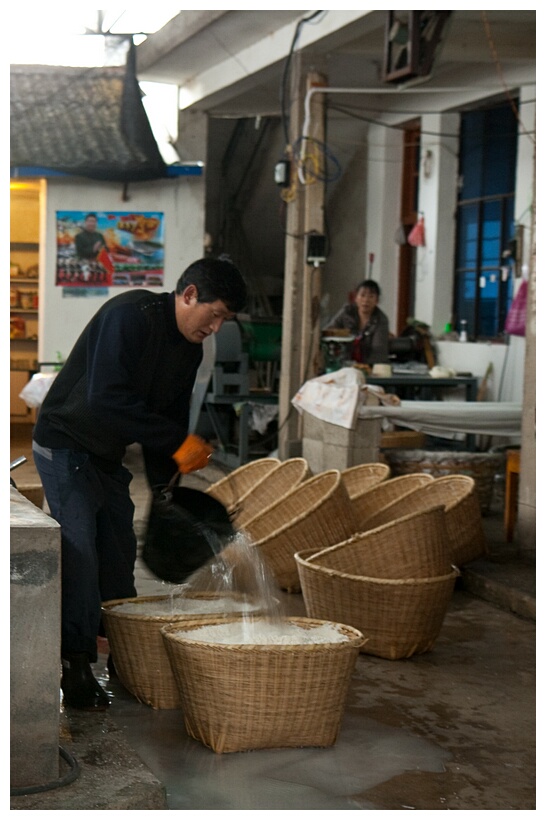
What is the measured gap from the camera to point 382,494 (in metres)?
6.72

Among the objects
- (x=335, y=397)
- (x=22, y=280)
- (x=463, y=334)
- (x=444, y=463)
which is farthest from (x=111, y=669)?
(x=22, y=280)

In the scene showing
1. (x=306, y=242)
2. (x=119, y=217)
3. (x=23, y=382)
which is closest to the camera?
(x=306, y=242)

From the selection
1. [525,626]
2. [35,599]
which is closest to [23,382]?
[525,626]

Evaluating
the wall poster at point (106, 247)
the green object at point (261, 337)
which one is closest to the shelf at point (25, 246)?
the wall poster at point (106, 247)

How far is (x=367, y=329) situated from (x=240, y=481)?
2.93 meters

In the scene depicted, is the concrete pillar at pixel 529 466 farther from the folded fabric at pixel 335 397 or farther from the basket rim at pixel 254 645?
the basket rim at pixel 254 645

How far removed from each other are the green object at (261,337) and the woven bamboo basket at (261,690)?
6907mm

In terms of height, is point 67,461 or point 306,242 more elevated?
point 306,242

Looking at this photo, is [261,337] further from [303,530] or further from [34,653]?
[34,653]

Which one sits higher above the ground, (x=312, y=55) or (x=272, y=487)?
(x=312, y=55)

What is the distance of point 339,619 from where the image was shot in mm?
5086
